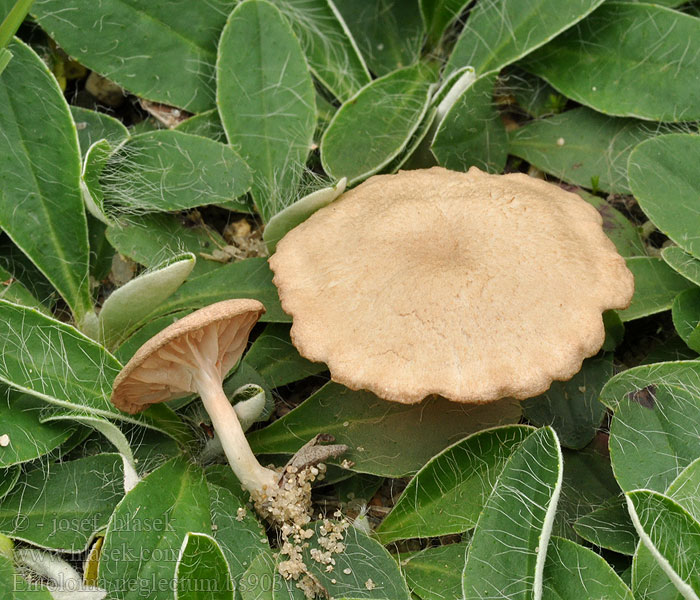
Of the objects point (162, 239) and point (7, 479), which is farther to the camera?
point (162, 239)

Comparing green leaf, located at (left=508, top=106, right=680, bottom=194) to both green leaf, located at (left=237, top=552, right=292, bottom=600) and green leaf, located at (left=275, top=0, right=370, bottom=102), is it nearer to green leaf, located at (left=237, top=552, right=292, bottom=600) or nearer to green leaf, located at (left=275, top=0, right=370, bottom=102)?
green leaf, located at (left=275, top=0, right=370, bottom=102)

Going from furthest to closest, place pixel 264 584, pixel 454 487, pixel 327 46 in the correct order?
pixel 327 46 → pixel 454 487 → pixel 264 584

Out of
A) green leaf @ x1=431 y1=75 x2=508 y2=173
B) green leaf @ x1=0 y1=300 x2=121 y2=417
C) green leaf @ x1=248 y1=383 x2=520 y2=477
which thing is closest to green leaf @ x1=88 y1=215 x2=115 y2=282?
green leaf @ x1=0 y1=300 x2=121 y2=417

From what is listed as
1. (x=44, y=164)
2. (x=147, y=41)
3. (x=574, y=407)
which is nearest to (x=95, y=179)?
(x=44, y=164)

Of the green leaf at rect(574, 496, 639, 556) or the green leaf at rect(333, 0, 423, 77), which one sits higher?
the green leaf at rect(333, 0, 423, 77)

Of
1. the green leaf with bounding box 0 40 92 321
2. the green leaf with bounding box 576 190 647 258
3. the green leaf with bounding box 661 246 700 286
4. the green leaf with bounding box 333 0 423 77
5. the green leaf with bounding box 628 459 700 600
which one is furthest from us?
the green leaf with bounding box 333 0 423 77

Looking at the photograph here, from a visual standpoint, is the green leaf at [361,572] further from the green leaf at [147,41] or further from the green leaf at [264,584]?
the green leaf at [147,41]

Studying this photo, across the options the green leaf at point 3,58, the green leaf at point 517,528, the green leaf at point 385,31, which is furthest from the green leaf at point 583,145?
the green leaf at point 3,58

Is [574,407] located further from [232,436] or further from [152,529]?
[152,529]
